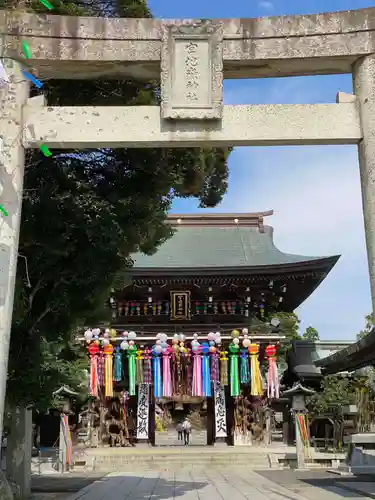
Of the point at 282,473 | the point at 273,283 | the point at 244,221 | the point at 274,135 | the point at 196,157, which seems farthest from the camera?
the point at 244,221

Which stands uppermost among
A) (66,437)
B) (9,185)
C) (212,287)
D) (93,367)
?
(212,287)

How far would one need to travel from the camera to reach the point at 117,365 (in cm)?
1758

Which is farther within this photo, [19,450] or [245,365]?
[245,365]

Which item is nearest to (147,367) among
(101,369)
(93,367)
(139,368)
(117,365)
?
(139,368)

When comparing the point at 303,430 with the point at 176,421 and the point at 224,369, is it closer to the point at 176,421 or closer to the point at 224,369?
the point at 224,369

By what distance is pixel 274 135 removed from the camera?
5953 millimetres

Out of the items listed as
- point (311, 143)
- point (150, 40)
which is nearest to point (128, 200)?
point (150, 40)

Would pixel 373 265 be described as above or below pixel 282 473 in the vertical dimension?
above

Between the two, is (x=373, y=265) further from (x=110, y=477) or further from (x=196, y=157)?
(x=110, y=477)

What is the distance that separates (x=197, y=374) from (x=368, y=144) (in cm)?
1273

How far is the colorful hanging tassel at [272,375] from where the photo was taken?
1762 centimetres

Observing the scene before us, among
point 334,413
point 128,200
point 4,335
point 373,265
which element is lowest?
point 334,413

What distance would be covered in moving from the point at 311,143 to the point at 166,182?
225 cm

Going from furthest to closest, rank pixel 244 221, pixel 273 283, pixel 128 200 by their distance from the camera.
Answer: pixel 244 221 → pixel 273 283 → pixel 128 200
